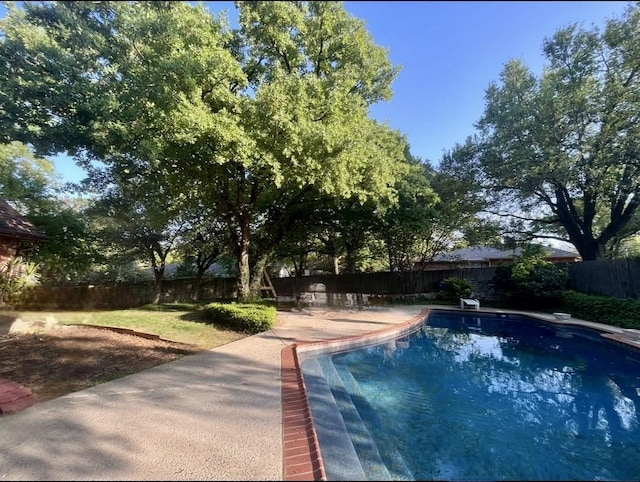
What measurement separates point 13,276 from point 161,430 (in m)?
12.3

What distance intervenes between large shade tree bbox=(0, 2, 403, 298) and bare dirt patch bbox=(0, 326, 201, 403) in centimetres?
443

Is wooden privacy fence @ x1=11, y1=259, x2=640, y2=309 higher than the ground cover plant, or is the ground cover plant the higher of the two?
wooden privacy fence @ x1=11, y1=259, x2=640, y2=309

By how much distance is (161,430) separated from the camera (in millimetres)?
3336

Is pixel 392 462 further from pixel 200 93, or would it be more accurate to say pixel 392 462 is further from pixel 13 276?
pixel 13 276

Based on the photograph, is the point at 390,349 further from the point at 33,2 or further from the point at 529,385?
the point at 33,2

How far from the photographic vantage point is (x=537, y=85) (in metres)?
15.0

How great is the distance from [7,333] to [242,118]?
7.83 meters

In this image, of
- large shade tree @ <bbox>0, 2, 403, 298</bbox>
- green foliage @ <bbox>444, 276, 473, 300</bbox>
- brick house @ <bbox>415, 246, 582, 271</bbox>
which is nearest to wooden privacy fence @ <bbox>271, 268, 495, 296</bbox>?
green foliage @ <bbox>444, 276, 473, 300</bbox>

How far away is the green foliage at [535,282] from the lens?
13219mm

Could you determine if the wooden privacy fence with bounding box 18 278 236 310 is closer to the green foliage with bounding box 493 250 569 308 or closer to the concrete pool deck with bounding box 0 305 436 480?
the concrete pool deck with bounding box 0 305 436 480

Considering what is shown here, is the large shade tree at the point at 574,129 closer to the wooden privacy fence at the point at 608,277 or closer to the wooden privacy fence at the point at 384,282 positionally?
the wooden privacy fence at the point at 608,277

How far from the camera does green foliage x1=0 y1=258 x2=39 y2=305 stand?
433 inches

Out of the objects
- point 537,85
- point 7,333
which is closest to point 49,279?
point 7,333

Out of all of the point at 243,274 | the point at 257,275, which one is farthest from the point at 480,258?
the point at 243,274
